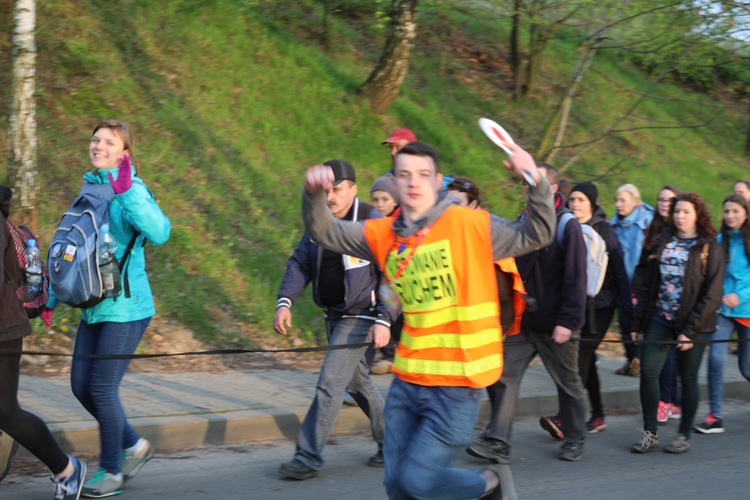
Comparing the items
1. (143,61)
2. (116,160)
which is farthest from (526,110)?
(116,160)

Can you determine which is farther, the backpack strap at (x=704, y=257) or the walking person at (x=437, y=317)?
the backpack strap at (x=704, y=257)

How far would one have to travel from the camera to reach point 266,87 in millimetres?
13461

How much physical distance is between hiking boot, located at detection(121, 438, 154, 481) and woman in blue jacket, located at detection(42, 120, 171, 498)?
18 centimetres

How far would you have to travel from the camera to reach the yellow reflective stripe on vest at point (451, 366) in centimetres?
379

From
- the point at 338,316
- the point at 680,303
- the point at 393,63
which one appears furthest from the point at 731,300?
the point at 393,63

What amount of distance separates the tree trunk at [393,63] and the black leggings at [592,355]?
7.26 m

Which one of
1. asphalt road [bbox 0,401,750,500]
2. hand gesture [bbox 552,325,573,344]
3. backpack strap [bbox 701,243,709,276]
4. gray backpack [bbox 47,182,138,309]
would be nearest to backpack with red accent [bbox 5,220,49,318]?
gray backpack [bbox 47,182,138,309]

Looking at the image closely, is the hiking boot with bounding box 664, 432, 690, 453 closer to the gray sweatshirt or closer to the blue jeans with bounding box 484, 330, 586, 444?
the blue jeans with bounding box 484, 330, 586, 444

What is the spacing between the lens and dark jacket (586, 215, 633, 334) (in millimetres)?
7238

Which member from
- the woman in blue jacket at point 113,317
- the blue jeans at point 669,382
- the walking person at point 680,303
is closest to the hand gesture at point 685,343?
the walking person at point 680,303

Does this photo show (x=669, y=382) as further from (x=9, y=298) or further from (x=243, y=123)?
(x=243, y=123)

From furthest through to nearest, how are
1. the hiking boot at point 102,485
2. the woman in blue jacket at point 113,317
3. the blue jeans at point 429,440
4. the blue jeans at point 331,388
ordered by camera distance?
the blue jeans at point 331,388
the hiking boot at point 102,485
the woman in blue jacket at point 113,317
the blue jeans at point 429,440

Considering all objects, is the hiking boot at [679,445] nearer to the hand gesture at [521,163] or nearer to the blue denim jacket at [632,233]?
the blue denim jacket at [632,233]

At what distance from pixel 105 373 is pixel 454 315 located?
2100 mm
